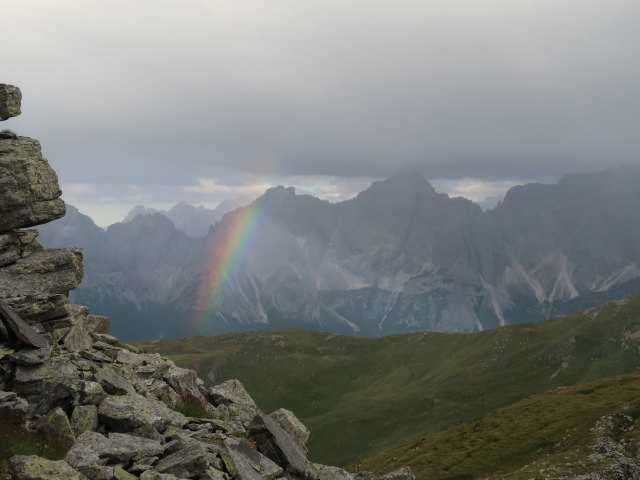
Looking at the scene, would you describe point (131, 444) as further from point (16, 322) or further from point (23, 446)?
point (16, 322)

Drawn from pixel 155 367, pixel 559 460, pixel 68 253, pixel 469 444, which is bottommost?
pixel 469 444

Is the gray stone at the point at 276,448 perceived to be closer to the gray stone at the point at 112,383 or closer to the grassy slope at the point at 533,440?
the gray stone at the point at 112,383

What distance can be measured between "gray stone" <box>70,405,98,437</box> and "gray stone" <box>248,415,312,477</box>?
914 cm

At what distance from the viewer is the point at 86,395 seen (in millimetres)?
22156

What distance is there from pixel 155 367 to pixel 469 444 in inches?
3985

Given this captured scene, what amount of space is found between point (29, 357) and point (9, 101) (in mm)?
23323

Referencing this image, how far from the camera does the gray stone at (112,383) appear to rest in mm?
24375

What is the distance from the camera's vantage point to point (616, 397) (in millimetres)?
108562

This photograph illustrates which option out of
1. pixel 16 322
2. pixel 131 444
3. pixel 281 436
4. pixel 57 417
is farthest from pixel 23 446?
pixel 281 436

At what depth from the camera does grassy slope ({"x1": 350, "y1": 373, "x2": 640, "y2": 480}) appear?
2803 inches

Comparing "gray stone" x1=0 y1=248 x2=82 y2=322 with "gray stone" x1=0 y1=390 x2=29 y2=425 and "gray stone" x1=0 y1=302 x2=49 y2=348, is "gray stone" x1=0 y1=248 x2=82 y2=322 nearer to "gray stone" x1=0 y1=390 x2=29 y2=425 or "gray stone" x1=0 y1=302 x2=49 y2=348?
"gray stone" x1=0 y1=302 x2=49 y2=348

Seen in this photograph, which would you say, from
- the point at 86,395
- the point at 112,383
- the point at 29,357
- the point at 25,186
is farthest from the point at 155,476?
the point at 25,186

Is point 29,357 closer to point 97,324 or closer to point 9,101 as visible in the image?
point 97,324

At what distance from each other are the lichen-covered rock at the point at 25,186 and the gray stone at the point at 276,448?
73.7 ft
